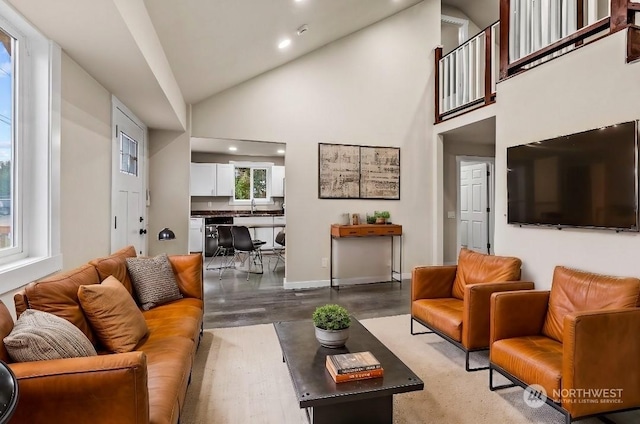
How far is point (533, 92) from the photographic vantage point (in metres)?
2.98

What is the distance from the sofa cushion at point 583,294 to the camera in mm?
1943

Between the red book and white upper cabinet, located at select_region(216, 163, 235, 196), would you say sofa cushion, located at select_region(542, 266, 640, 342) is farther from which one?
white upper cabinet, located at select_region(216, 163, 235, 196)

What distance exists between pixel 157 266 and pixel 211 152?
591 cm

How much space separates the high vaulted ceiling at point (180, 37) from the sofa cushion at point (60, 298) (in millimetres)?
1461

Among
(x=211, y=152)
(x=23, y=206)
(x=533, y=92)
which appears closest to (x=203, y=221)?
(x=211, y=152)

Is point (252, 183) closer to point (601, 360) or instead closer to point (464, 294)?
point (464, 294)

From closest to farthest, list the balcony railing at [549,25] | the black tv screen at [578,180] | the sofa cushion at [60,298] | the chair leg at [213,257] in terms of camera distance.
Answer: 1. the sofa cushion at [60,298]
2. the black tv screen at [578,180]
3. the balcony railing at [549,25]
4. the chair leg at [213,257]

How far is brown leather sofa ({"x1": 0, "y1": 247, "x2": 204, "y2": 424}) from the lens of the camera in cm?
115

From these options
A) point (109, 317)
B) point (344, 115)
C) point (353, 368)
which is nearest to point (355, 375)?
point (353, 368)

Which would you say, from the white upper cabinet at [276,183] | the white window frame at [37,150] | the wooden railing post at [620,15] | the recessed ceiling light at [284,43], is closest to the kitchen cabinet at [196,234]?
the white upper cabinet at [276,183]

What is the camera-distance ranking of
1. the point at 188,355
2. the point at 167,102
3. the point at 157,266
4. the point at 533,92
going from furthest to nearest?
the point at 167,102 → the point at 533,92 → the point at 157,266 → the point at 188,355

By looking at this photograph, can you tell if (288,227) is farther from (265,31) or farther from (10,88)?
(10,88)

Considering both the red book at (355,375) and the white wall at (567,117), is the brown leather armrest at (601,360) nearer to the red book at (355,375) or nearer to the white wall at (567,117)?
the white wall at (567,117)

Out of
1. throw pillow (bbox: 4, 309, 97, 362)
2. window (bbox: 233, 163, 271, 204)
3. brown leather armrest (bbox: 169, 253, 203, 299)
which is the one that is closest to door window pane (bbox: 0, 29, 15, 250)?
throw pillow (bbox: 4, 309, 97, 362)
